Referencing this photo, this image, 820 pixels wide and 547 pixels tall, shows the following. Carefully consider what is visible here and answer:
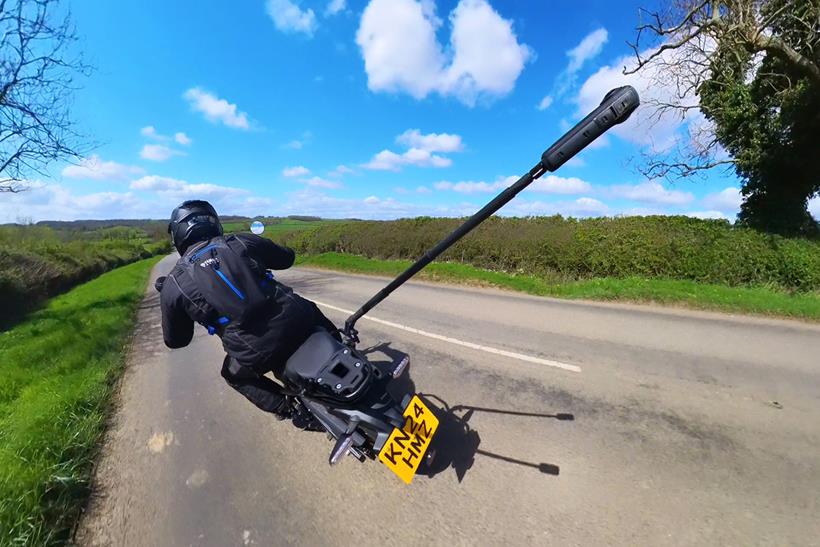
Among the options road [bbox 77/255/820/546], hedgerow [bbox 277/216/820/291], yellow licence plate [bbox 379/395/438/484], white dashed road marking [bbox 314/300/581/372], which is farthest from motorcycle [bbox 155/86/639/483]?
hedgerow [bbox 277/216/820/291]

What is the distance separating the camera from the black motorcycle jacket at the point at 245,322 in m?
2.63

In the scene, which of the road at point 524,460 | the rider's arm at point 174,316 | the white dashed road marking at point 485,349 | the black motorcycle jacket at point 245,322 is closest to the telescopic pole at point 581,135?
the black motorcycle jacket at point 245,322

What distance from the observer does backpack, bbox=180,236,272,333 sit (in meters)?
2.55

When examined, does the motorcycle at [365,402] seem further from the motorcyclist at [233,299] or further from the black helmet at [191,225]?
the black helmet at [191,225]

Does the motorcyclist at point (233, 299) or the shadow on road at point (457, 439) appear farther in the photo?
the shadow on road at point (457, 439)

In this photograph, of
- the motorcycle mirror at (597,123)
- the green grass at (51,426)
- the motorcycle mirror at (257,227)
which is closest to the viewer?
the motorcycle mirror at (597,123)

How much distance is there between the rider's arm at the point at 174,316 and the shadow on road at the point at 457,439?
1.94 metres

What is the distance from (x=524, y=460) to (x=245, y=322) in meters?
2.45

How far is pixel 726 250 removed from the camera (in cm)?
883

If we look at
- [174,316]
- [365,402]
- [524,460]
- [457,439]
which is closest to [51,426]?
[174,316]

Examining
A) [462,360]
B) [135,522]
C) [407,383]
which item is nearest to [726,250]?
[462,360]

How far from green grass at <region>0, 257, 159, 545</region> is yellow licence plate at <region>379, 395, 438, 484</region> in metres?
2.44

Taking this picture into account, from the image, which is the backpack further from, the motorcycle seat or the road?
the road

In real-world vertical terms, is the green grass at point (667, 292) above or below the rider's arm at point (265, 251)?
below
